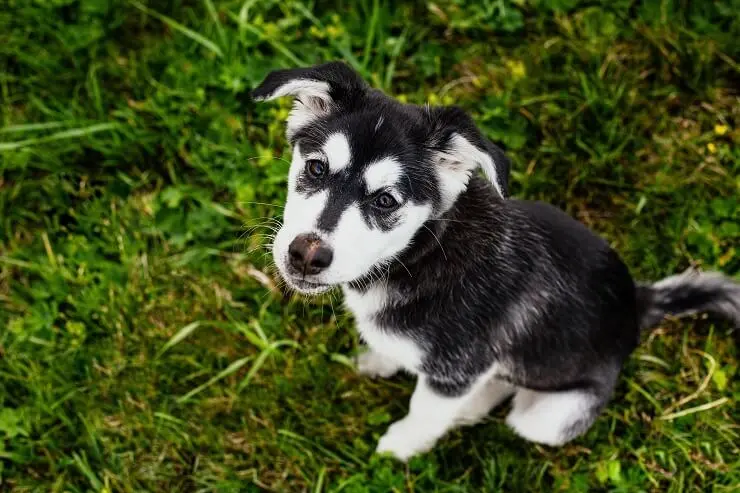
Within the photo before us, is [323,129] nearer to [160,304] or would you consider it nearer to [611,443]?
[160,304]

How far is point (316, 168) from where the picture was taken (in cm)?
263

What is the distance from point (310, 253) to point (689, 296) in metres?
1.84

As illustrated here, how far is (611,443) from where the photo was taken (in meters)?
3.66

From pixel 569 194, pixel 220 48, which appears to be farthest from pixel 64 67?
pixel 569 194

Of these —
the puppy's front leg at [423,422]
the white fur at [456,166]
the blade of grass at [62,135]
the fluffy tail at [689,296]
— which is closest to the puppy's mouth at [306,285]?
the white fur at [456,166]

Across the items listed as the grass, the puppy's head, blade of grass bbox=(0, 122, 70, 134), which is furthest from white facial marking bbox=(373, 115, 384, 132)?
blade of grass bbox=(0, 122, 70, 134)

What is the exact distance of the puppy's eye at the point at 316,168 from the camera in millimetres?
2609

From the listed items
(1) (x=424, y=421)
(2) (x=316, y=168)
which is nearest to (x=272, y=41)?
(2) (x=316, y=168)

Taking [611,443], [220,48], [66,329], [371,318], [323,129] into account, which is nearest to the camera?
[323,129]

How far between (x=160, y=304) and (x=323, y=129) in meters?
1.77

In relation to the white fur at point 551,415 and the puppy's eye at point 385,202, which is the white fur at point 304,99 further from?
the white fur at point 551,415

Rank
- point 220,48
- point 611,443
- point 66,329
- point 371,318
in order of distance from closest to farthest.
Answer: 1. point 371,318
2. point 611,443
3. point 66,329
4. point 220,48

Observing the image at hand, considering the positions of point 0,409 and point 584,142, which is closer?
point 0,409

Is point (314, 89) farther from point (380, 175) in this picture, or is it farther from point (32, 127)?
point (32, 127)
